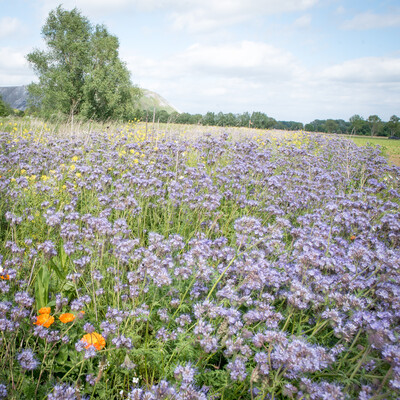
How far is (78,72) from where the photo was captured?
35031 mm

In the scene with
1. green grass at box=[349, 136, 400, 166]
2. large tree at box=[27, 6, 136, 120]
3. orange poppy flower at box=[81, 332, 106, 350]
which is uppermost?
large tree at box=[27, 6, 136, 120]

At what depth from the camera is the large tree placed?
108ft

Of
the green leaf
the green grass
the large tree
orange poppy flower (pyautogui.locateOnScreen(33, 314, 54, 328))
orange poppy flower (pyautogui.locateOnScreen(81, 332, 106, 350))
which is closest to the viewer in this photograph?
orange poppy flower (pyautogui.locateOnScreen(81, 332, 106, 350))

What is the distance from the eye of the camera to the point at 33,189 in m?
4.17

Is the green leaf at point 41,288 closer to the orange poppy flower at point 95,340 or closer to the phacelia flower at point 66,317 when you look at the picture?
the phacelia flower at point 66,317

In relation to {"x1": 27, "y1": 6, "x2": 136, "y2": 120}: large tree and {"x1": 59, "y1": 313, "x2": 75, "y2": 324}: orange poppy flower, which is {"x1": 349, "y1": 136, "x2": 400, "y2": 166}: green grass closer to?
{"x1": 59, "y1": 313, "x2": 75, "y2": 324}: orange poppy flower

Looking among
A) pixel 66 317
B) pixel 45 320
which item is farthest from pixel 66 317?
pixel 45 320

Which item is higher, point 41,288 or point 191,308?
point 41,288

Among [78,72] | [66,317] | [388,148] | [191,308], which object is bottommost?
[191,308]

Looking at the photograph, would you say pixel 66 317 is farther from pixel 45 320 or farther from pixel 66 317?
pixel 45 320

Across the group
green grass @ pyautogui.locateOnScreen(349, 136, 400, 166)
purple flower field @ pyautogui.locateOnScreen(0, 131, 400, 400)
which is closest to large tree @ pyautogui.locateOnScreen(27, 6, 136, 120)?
green grass @ pyautogui.locateOnScreen(349, 136, 400, 166)

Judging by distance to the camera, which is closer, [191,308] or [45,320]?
[45,320]

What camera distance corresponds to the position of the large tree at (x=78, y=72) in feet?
108

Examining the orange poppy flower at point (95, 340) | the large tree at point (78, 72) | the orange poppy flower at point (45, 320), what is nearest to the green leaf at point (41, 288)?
the orange poppy flower at point (45, 320)
